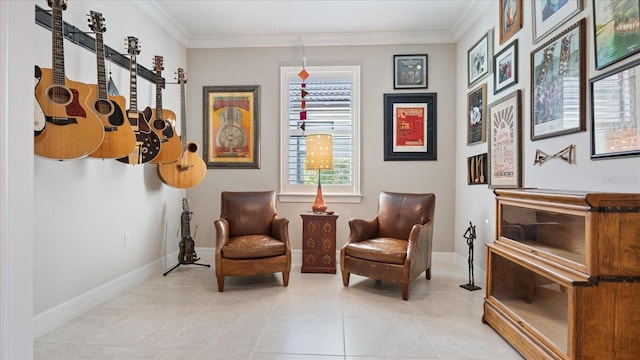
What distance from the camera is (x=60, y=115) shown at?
1883mm

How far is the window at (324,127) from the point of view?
12.9ft

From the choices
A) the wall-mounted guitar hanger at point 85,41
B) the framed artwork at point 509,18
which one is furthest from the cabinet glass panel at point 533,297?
the wall-mounted guitar hanger at point 85,41

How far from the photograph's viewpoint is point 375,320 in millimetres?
2258

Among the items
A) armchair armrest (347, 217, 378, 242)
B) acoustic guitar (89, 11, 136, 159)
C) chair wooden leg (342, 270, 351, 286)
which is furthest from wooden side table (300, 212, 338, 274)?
acoustic guitar (89, 11, 136, 159)

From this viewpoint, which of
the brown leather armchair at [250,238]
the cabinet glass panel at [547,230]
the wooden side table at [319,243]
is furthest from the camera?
the wooden side table at [319,243]

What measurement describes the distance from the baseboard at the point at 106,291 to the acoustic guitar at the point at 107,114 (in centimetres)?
105

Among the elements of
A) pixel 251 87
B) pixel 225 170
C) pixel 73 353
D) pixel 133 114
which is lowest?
pixel 73 353

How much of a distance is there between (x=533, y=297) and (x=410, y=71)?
2811 millimetres

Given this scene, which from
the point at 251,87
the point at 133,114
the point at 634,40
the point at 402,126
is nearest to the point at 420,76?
the point at 402,126

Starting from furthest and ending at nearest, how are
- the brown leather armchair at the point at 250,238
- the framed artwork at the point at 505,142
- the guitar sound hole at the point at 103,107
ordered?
the brown leather armchair at the point at 250,238 → the framed artwork at the point at 505,142 → the guitar sound hole at the point at 103,107

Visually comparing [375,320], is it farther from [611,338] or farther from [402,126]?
[402,126]

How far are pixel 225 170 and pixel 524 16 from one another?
3.32 m

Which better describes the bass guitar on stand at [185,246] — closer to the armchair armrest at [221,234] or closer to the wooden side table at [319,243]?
the armchair armrest at [221,234]

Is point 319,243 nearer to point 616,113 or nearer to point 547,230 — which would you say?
point 547,230
